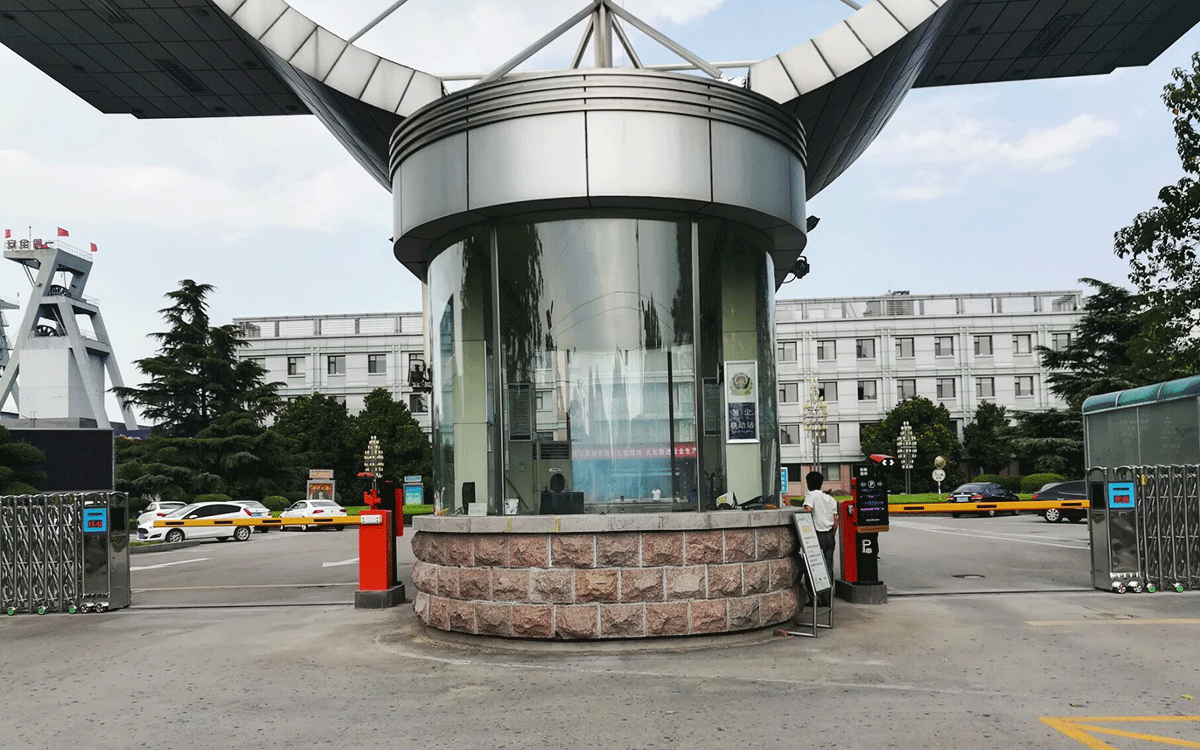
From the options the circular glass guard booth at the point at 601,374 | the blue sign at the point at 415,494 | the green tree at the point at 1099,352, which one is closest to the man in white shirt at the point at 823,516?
the circular glass guard booth at the point at 601,374

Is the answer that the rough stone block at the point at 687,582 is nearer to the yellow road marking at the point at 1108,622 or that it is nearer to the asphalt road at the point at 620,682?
the asphalt road at the point at 620,682

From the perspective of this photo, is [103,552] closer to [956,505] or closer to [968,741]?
[968,741]

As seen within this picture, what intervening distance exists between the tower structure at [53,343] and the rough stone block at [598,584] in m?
90.9

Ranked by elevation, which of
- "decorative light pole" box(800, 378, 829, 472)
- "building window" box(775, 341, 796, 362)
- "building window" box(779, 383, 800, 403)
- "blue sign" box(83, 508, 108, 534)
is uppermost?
"building window" box(775, 341, 796, 362)

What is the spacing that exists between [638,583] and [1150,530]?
8.06m

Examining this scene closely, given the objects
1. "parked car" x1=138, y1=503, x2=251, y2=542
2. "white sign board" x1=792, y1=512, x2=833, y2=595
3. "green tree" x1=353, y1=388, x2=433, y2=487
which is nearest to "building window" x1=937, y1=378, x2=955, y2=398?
"green tree" x1=353, y1=388, x2=433, y2=487

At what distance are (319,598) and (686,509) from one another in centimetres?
702

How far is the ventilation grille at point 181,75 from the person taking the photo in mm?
17431

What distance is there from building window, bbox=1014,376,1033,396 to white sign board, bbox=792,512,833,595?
70982 mm

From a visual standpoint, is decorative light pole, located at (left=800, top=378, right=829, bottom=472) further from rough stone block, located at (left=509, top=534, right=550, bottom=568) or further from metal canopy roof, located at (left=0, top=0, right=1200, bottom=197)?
rough stone block, located at (left=509, top=534, right=550, bottom=568)

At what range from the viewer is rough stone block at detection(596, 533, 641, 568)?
9422mm

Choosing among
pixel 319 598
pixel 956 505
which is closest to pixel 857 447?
pixel 956 505

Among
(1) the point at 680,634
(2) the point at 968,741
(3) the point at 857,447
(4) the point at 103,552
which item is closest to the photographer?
(2) the point at 968,741

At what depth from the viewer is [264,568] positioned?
21.6 m
